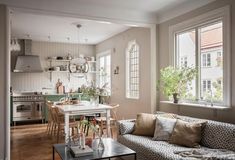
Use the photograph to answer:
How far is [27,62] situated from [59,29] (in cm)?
215

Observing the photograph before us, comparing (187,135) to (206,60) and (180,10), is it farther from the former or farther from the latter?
(180,10)

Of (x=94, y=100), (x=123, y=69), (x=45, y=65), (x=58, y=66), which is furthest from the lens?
(x=58, y=66)

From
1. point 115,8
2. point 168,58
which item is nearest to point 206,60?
point 168,58

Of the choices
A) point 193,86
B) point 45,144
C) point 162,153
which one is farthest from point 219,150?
point 45,144

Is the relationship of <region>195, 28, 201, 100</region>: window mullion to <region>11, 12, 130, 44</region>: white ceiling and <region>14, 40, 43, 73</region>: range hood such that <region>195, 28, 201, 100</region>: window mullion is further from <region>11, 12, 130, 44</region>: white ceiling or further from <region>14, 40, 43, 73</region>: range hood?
<region>14, 40, 43, 73</region>: range hood

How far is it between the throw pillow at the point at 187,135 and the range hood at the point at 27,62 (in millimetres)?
5854

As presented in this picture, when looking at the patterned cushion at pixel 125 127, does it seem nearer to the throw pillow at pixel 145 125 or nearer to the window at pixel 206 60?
the throw pillow at pixel 145 125

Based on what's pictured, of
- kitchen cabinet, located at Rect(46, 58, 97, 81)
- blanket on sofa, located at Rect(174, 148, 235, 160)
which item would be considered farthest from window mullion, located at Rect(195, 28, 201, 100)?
kitchen cabinet, located at Rect(46, 58, 97, 81)

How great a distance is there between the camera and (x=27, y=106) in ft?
24.2

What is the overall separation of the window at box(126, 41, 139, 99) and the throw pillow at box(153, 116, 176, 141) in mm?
2403

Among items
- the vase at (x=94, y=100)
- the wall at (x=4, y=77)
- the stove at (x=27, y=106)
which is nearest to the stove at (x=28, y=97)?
the stove at (x=27, y=106)

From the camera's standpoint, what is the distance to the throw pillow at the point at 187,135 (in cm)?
318

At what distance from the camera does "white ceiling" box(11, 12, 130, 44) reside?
5.32 metres

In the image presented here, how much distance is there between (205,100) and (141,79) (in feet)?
6.86
